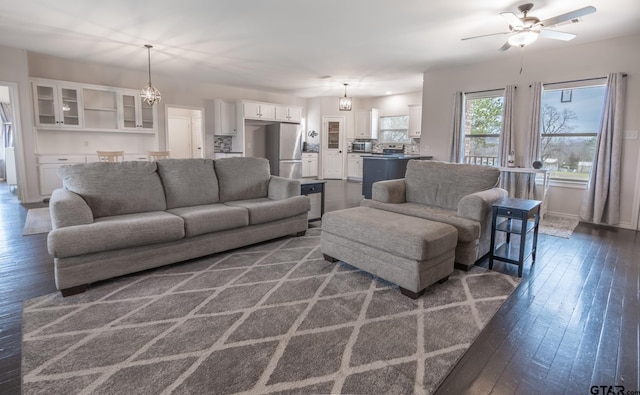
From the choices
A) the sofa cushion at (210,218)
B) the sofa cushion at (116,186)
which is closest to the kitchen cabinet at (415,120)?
the sofa cushion at (210,218)

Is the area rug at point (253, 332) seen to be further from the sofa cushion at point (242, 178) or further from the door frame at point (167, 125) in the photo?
the door frame at point (167, 125)

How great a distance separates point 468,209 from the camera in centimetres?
300

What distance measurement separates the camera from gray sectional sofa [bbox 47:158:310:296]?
2.45 meters

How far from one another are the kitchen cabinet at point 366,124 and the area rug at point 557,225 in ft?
18.6

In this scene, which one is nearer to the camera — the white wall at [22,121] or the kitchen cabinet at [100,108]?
the white wall at [22,121]

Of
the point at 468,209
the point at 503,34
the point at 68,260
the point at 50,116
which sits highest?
the point at 503,34

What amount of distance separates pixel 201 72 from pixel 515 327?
22.8 feet

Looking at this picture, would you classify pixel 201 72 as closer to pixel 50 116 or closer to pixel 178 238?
pixel 50 116

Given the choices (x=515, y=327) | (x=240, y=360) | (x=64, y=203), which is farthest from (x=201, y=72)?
(x=515, y=327)

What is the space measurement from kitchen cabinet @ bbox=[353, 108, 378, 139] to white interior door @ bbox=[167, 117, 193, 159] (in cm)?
494

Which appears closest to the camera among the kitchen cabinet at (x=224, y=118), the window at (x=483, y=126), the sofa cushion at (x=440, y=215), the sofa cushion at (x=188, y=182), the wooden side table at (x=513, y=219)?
the wooden side table at (x=513, y=219)

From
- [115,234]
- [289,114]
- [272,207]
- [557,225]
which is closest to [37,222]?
[115,234]

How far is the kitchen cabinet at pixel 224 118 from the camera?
8.30m

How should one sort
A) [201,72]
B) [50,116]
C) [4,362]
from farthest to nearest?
1. [201,72]
2. [50,116]
3. [4,362]
